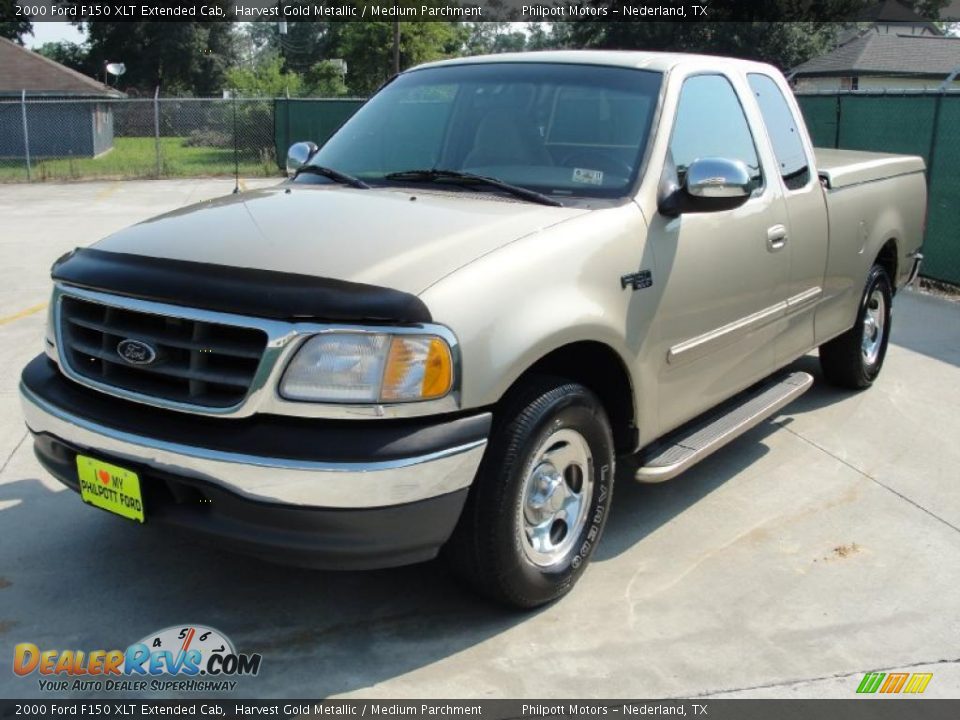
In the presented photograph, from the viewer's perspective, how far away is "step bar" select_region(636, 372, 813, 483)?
4000mm

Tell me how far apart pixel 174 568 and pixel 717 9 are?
45.2m

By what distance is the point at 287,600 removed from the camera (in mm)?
3727

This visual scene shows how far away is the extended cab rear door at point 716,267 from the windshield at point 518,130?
20 centimetres

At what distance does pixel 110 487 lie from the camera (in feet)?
10.6

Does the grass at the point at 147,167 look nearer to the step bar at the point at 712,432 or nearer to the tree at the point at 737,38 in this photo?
the tree at the point at 737,38

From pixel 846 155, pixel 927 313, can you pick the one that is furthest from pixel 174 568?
pixel 927 313

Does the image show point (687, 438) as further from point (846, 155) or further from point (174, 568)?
point (846, 155)

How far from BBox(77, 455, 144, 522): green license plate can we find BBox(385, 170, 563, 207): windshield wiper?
176cm

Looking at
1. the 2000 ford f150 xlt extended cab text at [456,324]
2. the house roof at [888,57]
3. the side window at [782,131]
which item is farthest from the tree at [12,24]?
the 2000 ford f150 xlt extended cab text at [456,324]

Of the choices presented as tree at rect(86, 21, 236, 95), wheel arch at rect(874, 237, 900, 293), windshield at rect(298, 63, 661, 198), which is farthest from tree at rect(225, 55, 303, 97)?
windshield at rect(298, 63, 661, 198)

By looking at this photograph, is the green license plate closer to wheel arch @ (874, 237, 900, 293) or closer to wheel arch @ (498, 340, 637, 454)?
wheel arch @ (498, 340, 637, 454)

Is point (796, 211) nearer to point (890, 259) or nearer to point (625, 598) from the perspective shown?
point (890, 259)

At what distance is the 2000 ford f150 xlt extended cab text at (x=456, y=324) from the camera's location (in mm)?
2955

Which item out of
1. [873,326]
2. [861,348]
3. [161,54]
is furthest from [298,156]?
[161,54]
